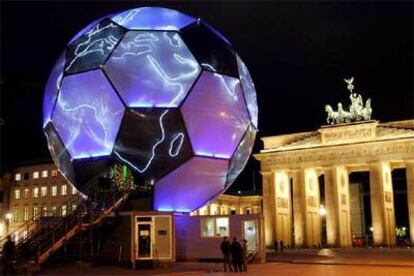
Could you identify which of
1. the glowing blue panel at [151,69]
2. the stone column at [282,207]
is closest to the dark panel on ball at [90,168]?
the glowing blue panel at [151,69]

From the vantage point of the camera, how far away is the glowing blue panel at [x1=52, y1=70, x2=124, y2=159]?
2061cm

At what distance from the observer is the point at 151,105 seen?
20.8m

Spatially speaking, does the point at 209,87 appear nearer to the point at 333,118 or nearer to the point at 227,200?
the point at 333,118

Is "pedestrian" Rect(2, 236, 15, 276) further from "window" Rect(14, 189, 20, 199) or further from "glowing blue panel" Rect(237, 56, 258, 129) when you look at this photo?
"window" Rect(14, 189, 20, 199)

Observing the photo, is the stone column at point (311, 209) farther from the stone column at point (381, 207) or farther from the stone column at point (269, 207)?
the stone column at point (381, 207)

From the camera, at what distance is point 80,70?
21344 mm

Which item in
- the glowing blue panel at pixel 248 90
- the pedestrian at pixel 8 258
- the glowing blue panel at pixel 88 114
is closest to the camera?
the pedestrian at pixel 8 258

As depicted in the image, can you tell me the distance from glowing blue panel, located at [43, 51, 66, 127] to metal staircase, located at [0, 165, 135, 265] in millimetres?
3240

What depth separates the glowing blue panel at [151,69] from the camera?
67.8ft

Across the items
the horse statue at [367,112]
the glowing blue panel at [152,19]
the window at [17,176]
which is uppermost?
the horse statue at [367,112]

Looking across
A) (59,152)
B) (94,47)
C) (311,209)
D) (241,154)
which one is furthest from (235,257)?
(311,209)

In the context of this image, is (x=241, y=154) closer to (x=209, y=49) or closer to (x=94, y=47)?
(x=209, y=49)

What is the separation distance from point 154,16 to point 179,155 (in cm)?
528

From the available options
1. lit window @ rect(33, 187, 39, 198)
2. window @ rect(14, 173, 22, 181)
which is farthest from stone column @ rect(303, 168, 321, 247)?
window @ rect(14, 173, 22, 181)
